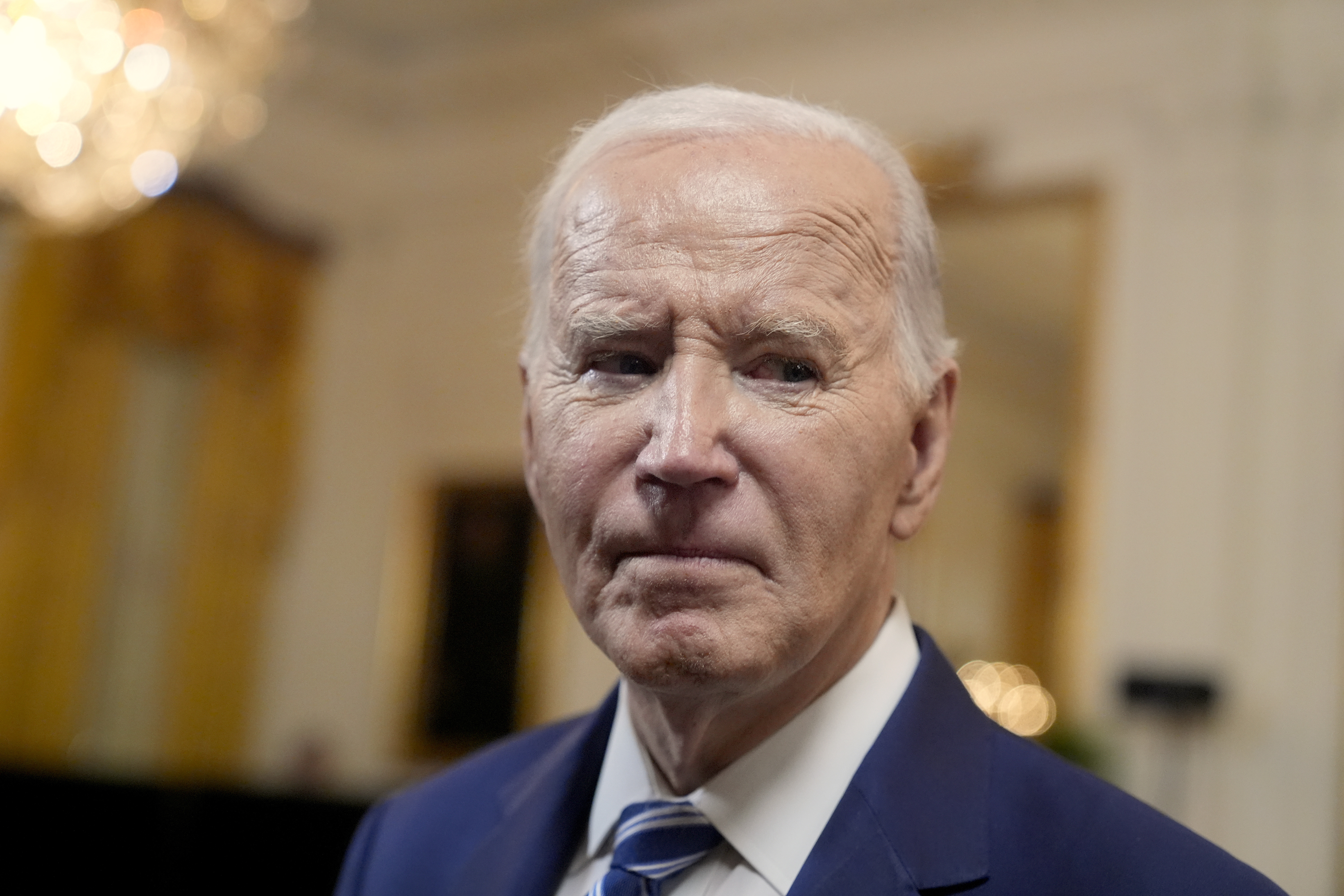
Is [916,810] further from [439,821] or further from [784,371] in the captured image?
[439,821]

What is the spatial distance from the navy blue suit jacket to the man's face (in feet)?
0.55

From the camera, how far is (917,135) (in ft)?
18.2

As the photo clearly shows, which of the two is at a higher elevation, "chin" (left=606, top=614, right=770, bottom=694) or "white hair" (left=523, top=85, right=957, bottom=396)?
"white hair" (left=523, top=85, right=957, bottom=396)

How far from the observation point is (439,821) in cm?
167

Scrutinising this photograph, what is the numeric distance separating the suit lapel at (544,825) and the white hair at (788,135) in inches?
21.2

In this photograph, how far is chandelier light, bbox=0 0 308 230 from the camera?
3.19 metres

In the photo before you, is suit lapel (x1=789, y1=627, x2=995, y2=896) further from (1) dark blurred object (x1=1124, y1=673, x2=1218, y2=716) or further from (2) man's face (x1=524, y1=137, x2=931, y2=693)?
(1) dark blurred object (x1=1124, y1=673, x2=1218, y2=716)

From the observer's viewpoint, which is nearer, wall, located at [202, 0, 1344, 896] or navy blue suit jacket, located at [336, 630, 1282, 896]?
navy blue suit jacket, located at [336, 630, 1282, 896]

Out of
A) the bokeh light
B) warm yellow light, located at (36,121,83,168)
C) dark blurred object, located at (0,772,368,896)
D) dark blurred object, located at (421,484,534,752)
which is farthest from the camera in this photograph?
dark blurred object, located at (421,484,534,752)

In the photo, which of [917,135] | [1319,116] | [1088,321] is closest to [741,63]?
[917,135]

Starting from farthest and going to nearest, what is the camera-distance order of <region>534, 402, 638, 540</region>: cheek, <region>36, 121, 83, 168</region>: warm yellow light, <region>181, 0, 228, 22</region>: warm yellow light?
<region>181, 0, 228, 22</region>: warm yellow light → <region>36, 121, 83, 168</region>: warm yellow light → <region>534, 402, 638, 540</region>: cheek

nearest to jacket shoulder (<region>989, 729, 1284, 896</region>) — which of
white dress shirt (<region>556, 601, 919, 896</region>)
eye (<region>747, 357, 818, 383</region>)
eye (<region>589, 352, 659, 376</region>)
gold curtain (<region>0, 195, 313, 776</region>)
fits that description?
white dress shirt (<region>556, 601, 919, 896</region>)

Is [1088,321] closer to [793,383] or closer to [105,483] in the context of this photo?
[793,383]

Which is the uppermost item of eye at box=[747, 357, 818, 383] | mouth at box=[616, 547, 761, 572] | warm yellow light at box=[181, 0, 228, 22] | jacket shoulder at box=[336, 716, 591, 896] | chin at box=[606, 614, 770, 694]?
warm yellow light at box=[181, 0, 228, 22]
